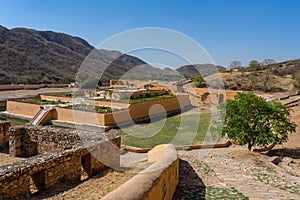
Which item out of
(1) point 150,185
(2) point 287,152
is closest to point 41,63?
(2) point 287,152

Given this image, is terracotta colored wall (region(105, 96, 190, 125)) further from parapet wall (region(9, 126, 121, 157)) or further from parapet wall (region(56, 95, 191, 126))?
parapet wall (region(9, 126, 121, 157))

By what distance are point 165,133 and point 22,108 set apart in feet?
46.0

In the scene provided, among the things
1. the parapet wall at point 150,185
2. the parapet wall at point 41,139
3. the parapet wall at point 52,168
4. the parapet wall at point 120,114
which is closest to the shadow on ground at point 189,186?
the parapet wall at point 150,185

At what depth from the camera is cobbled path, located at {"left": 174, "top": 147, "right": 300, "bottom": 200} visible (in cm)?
570

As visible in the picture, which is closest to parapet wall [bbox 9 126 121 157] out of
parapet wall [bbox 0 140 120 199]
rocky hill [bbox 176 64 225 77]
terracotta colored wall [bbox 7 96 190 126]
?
parapet wall [bbox 0 140 120 199]

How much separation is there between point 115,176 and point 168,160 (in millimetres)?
1748

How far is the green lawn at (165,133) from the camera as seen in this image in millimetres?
16750

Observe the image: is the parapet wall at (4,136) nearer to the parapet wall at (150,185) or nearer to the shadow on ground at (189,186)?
the shadow on ground at (189,186)

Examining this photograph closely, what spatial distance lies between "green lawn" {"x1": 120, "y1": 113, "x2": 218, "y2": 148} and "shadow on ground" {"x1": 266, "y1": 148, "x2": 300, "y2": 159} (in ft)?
13.4

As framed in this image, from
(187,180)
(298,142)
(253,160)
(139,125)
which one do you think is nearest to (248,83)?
(139,125)

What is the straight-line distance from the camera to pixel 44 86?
47500 mm

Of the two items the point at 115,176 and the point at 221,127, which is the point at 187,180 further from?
the point at 221,127

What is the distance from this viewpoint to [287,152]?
13.7 meters

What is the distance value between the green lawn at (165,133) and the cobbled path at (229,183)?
7.58m
